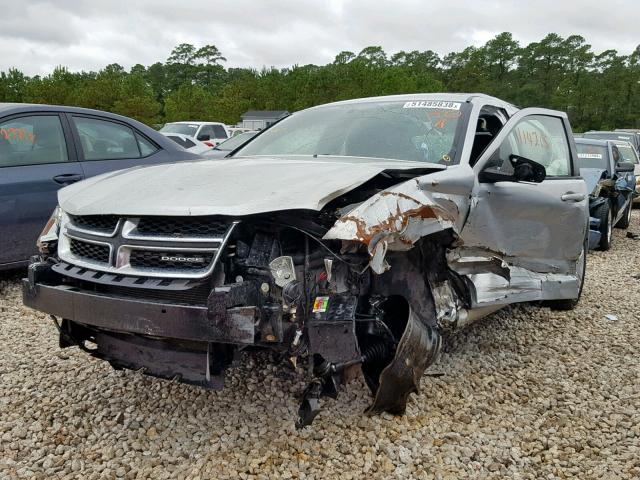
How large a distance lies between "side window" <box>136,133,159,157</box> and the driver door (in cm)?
360

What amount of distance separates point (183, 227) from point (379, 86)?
48.1m

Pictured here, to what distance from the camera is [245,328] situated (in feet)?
7.16

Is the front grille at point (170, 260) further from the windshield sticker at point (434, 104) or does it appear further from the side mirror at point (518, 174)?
the windshield sticker at point (434, 104)

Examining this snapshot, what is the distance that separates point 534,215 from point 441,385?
1.38 metres

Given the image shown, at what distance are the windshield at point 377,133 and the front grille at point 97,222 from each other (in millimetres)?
1451

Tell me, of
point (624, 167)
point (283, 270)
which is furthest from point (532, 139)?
point (624, 167)

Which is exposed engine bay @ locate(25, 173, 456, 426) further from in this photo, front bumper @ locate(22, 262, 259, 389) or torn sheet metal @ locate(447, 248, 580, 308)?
torn sheet metal @ locate(447, 248, 580, 308)

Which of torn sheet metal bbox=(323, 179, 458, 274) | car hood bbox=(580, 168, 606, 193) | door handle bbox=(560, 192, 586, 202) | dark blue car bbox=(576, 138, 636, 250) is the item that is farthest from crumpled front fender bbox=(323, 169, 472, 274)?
car hood bbox=(580, 168, 606, 193)

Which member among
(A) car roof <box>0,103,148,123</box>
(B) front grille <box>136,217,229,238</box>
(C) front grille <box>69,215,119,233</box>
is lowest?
(C) front grille <box>69,215,119,233</box>

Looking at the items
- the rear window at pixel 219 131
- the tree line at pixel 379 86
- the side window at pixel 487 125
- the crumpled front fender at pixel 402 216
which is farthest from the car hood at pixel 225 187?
the tree line at pixel 379 86

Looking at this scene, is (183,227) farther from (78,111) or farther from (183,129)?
(183,129)

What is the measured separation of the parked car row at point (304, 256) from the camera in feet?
7.45

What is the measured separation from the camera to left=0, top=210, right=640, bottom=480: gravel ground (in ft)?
8.29

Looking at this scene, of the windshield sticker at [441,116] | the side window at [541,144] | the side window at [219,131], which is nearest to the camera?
the windshield sticker at [441,116]
